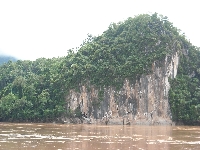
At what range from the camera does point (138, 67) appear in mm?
44469

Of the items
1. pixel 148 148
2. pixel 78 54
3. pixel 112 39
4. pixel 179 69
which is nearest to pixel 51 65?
pixel 78 54

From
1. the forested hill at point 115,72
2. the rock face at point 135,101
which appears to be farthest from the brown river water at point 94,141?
the forested hill at point 115,72

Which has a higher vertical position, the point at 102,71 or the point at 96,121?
the point at 102,71

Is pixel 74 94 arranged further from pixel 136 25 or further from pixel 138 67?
pixel 136 25

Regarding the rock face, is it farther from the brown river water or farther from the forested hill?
the brown river water

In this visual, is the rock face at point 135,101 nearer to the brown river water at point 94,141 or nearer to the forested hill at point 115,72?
the forested hill at point 115,72

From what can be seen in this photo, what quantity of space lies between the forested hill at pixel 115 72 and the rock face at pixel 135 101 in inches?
34.1

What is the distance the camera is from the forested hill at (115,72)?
1752 inches

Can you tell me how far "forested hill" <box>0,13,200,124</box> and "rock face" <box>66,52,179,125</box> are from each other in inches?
34.1

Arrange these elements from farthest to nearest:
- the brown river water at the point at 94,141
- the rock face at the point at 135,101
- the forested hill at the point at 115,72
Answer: the forested hill at the point at 115,72
the rock face at the point at 135,101
the brown river water at the point at 94,141

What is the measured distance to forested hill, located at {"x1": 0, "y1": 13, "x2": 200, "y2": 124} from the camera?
4450 cm

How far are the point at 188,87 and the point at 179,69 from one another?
3.00 metres

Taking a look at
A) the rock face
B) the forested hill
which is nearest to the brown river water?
the rock face

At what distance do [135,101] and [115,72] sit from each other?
4.90 m
